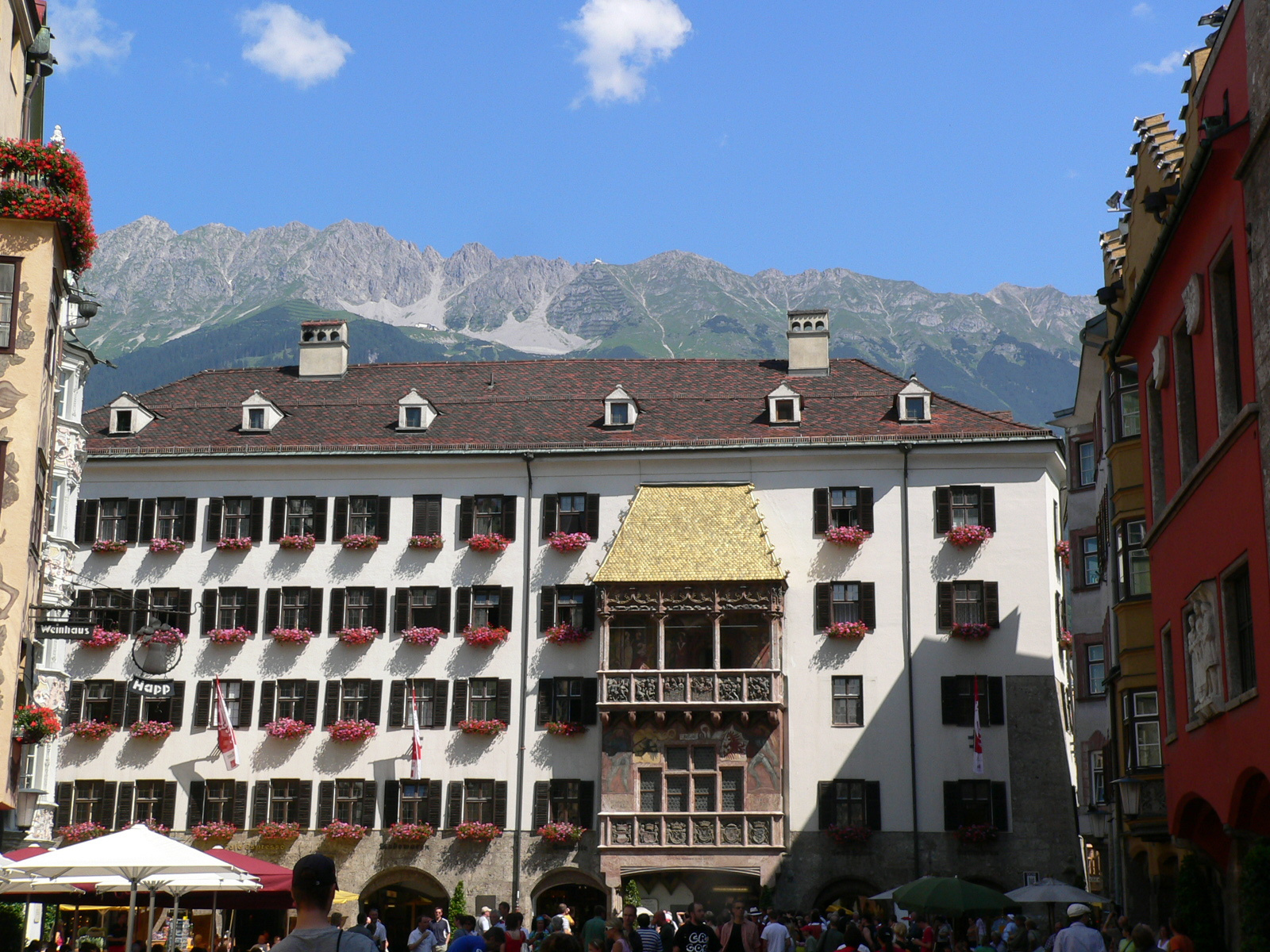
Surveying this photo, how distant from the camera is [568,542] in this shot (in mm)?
51188

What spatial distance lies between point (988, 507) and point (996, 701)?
646 centimetres

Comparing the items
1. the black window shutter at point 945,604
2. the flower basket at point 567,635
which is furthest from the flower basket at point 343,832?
the black window shutter at point 945,604

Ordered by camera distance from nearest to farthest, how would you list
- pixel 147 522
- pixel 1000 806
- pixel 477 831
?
pixel 1000 806, pixel 477 831, pixel 147 522

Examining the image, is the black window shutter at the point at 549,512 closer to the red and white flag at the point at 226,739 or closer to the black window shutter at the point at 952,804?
the red and white flag at the point at 226,739

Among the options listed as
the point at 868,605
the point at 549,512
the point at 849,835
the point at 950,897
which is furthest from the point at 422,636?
the point at 950,897

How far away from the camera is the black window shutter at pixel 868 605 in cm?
4972

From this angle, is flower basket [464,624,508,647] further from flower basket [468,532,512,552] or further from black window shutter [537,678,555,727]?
flower basket [468,532,512,552]

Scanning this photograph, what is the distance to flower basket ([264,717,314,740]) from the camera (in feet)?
164

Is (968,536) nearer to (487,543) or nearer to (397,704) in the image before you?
(487,543)

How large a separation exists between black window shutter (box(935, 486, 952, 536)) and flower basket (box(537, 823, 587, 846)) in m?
15.3

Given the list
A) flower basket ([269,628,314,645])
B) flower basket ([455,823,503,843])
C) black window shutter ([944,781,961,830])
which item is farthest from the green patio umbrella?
flower basket ([269,628,314,645])

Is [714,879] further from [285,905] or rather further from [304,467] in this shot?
[285,905]

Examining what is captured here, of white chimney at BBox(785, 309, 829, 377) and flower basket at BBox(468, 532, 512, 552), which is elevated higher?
white chimney at BBox(785, 309, 829, 377)

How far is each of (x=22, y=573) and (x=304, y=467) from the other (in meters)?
27.7
